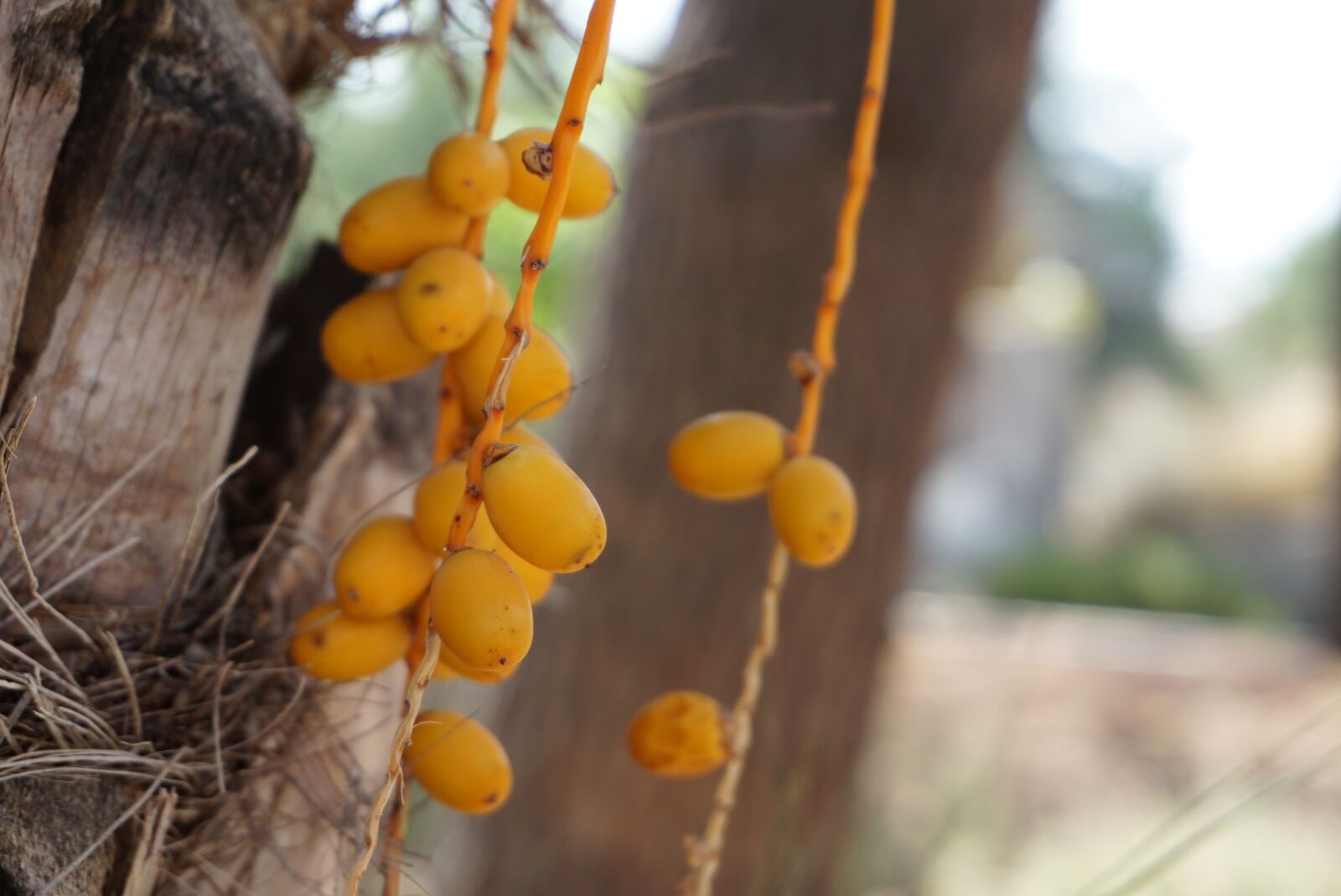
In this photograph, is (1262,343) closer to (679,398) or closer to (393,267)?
(679,398)

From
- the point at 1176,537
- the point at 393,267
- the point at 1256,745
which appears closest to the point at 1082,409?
the point at 1176,537

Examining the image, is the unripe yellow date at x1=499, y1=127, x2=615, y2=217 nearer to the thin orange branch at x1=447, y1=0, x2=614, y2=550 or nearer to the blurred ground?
the thin orange branch at x1=447, y1=0, x2=614, y2=550

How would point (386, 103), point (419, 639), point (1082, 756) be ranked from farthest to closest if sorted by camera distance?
1. point (1082, 756)
2. point (386, 103)
3. point (419, 639)

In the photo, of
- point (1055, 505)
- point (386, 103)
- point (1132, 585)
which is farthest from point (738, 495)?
point (1055, 505)

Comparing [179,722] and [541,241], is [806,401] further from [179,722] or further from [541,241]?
[179,722]

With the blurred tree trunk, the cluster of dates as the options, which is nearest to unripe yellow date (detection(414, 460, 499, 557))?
the cluster of dates

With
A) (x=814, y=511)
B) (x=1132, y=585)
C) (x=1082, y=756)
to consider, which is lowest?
(x=814, y=511)

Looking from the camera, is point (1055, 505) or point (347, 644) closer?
point (347, 644)
